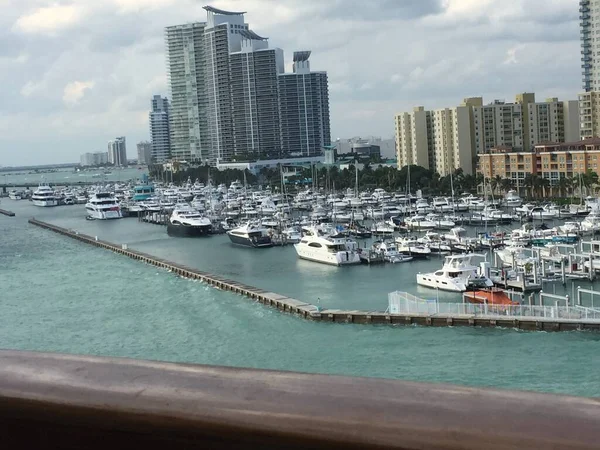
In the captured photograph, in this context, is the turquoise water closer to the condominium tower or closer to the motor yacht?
the motor yacht

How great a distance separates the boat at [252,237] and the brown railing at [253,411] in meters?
12.1

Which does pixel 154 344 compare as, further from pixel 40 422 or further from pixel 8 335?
pixel 40 422

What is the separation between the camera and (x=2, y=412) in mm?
301

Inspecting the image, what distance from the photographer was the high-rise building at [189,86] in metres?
36.0

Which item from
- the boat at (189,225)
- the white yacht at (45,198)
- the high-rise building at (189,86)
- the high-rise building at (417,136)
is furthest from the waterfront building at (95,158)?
the boat at (189,225)

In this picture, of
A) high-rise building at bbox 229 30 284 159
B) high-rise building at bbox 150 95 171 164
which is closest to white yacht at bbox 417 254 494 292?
high-rise building at bbox 229 30 284 159

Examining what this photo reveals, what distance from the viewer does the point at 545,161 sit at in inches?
694

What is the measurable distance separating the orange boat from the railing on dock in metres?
0.53

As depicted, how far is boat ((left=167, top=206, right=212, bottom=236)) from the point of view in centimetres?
1468

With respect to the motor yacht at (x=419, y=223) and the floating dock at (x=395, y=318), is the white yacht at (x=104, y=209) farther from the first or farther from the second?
the floating dock at (x=395, y=318)

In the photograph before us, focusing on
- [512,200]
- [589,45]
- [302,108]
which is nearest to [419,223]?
[512,200]

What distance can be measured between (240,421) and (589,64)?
25.1 m

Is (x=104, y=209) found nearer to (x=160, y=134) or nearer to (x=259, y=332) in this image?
(x=259, y=332)

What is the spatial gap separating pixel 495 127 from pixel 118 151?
5892cm
